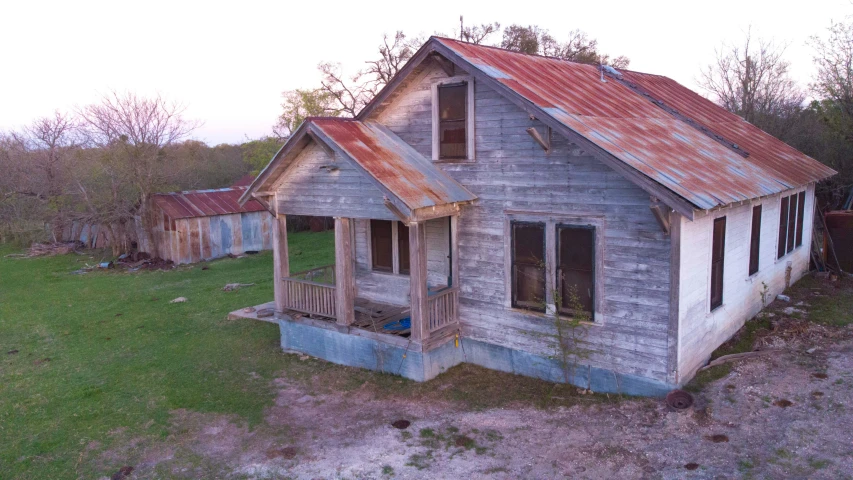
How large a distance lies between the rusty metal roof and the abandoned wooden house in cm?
1372

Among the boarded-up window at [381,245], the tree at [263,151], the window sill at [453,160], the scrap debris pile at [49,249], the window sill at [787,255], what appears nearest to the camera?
the window sill at [453,160]

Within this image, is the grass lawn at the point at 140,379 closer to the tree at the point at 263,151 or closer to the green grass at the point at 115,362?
the green grass at the point at 115,362

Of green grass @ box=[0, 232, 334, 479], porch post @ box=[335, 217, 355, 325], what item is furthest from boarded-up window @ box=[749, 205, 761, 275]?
green grass @ box=[0, 232, 334, 479]

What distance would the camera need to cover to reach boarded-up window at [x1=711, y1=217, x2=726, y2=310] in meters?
9.76

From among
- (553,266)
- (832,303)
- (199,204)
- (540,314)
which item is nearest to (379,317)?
(540,314)

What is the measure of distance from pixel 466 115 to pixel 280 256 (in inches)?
178

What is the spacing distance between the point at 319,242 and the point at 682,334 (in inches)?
836

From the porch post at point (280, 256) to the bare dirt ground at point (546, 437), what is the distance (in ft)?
8.10

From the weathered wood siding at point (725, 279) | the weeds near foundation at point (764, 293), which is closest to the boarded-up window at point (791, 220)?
the weathered wood siding at point (725, 279)

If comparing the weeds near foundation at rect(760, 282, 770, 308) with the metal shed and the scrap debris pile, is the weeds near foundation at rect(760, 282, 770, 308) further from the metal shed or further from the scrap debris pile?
the scrap debris pile

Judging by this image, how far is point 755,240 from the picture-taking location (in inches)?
466

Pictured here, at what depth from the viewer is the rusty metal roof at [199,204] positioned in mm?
23844

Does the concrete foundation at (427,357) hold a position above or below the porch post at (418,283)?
below

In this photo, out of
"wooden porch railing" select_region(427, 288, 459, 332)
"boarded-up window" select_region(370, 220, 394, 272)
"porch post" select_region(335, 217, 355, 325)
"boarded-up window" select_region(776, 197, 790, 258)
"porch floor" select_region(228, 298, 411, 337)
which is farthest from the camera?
"boarded-up window" select_region(776, 197, 790, 258)
